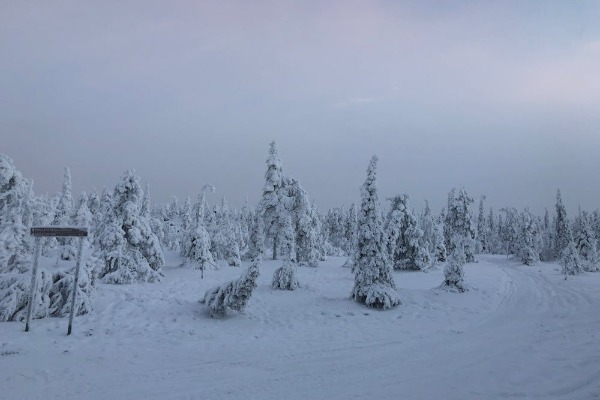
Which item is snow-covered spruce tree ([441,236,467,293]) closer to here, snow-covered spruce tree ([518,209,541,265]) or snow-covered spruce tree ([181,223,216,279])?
snow-covered spruce tree ([181,223,216,279])

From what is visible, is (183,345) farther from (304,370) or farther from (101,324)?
(304,370)

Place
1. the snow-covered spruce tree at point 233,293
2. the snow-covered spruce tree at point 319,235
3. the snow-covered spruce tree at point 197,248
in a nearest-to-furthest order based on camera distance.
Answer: the snow-covered spruce tree at point 233,293
the snow-covered spruce tree at point 197,248
the snow-covered spruce tree at point 319,235

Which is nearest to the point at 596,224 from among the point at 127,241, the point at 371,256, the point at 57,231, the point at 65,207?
the point at 371,256

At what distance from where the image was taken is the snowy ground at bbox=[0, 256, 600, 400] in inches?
376

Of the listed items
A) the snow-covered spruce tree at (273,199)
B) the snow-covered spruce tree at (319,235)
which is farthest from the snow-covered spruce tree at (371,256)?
the snow-covered spruce tree at (319,235)

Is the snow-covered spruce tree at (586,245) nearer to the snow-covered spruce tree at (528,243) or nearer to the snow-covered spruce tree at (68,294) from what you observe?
the snow-covered spruce tree at (528,243)

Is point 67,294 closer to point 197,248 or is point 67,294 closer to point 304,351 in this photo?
point 304,351

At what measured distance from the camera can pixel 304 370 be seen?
11539mm

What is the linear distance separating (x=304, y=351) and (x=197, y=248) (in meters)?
24.1

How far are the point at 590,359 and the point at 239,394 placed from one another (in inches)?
370

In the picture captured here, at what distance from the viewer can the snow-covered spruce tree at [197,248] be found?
117ft

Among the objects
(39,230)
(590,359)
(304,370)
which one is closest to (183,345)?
(304,370)

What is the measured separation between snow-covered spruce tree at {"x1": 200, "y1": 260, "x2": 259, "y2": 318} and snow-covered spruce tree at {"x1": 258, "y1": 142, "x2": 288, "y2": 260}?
26.9m

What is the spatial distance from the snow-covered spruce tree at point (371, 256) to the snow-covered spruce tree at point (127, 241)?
14.2 metres
